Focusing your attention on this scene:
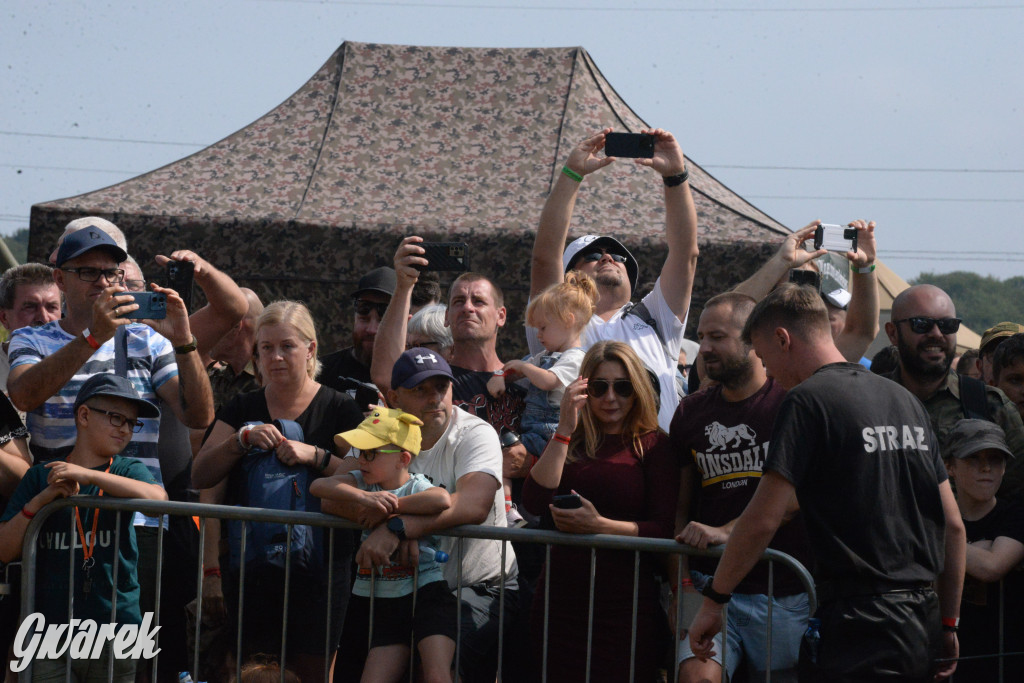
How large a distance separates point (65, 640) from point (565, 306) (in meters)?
2.42

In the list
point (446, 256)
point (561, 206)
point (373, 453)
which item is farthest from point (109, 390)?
point (561, 206)

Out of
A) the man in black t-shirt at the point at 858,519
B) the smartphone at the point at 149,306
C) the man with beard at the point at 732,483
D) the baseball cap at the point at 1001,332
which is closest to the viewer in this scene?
the man in black t-shirt at the point at 858,519

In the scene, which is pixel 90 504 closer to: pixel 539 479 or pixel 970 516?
pixel 539 479

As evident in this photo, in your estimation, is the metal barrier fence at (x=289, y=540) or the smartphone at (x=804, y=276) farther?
the smartphone at (x=804, y=276)

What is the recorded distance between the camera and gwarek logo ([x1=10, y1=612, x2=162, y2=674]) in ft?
12.8

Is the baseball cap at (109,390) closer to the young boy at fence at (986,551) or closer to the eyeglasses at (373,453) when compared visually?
the eyeglasses at (373,453)

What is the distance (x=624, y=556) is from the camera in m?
3.79

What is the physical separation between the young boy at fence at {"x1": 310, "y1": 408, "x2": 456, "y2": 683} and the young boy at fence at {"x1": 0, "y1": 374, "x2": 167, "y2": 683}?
847 millimetres

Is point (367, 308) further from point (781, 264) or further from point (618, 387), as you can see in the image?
point (781, 264)

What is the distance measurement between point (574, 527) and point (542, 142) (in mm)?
5961

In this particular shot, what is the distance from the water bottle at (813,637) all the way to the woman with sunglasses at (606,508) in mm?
640

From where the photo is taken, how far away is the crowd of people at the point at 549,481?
318cm

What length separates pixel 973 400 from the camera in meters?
4.50

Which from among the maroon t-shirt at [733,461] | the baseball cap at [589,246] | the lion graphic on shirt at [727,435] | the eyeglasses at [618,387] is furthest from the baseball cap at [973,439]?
the baseball cap at [589,246]
